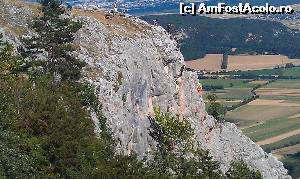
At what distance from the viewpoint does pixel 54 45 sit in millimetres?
65188

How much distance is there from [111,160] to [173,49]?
60.3 m

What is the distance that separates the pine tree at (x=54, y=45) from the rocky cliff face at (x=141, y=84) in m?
3.31

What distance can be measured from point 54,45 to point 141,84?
978 inches

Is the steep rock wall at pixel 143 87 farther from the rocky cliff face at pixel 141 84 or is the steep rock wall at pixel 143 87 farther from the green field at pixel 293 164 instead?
the green field at pixel 293 164

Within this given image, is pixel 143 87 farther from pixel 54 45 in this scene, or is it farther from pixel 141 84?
pixel 54 45

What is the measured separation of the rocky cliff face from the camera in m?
73.4

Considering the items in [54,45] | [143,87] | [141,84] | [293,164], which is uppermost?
[54,45]

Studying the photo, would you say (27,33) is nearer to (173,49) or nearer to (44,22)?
(44,22)

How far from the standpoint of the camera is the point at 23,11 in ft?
250

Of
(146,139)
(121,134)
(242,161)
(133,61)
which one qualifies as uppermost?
(133,61)

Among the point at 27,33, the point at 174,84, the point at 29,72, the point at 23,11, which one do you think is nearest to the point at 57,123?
the point at 29,72

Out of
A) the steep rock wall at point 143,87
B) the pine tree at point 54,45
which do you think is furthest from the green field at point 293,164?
the pine tree at point 54,45

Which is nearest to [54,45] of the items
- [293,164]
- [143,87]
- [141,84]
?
[141,84]

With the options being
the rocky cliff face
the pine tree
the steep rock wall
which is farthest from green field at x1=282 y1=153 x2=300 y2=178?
the pine tree
